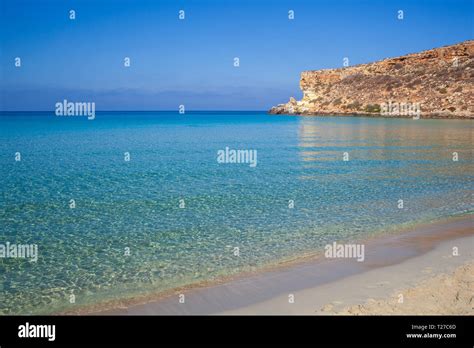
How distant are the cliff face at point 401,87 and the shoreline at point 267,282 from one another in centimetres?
7086

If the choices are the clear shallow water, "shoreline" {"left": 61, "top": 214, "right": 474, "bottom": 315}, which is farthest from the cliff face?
"shoreline" {"left": 61, "top": 214, "right": 474, "bottom": 315}

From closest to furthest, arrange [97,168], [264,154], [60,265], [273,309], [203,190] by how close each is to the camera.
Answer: [273,309]
[60,265]
[203,190]
[97,168]
[264,154]

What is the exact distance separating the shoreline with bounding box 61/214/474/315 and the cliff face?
70.9m

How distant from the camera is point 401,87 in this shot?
295ft

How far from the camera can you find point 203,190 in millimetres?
14688

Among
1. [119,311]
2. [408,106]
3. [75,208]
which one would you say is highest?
[408,106]

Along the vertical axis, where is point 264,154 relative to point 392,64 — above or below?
below

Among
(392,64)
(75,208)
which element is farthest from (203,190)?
(392,64)

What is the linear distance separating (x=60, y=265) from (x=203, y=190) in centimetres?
716

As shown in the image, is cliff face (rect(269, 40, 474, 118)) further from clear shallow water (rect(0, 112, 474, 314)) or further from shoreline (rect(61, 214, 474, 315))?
shoreline (rect(61, 214, 474, 315))

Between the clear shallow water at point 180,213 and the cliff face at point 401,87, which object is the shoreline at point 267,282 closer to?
the clear shallow water at point 180,213

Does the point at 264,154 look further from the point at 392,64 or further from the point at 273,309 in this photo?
the point at 392,64

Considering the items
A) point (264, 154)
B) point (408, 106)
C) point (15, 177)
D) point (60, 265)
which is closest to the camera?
point (60, 265)
